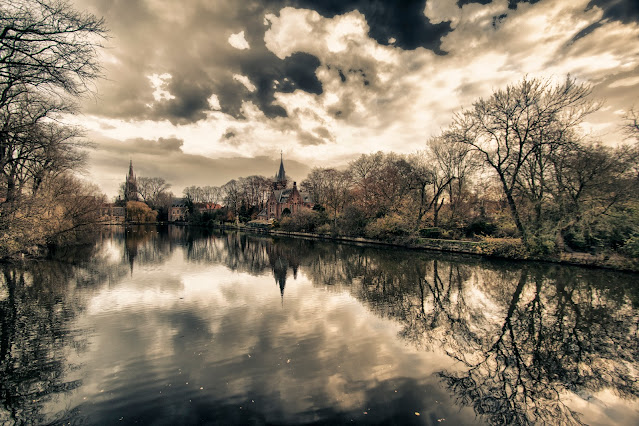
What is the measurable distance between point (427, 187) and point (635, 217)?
58.8 ft

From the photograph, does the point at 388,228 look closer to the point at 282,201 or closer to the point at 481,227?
the point at 481,227

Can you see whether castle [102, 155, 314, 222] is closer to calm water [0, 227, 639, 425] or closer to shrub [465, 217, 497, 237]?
shrub [465, 217, 497, 237]

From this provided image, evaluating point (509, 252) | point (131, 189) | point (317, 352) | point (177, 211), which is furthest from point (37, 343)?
point (177, 211)

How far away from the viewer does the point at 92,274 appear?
14.0m

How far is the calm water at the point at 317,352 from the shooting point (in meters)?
4.47

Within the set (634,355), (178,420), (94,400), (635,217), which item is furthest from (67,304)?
(635,217)

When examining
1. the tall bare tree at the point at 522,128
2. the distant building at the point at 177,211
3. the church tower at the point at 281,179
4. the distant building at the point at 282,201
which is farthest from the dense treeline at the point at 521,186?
the distant building at the point at 177,211

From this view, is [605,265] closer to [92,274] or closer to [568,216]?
[568,216]

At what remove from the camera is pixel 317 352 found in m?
6.34

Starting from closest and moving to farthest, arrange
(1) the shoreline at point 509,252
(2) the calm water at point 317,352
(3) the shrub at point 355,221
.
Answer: (2) the calm water at point 317,352 → (1) the shoreline at point 509,252 → (3) the shrub at point 355,221

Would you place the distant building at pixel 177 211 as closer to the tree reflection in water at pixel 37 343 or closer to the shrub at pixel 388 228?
the shrub at pixel 388 228

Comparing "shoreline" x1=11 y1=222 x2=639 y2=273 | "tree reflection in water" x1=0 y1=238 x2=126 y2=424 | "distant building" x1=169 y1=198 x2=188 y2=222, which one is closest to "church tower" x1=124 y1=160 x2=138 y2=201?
"distant building" x1=169 y1=198 x2=188 y2=222

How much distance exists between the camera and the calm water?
4469 millimetres

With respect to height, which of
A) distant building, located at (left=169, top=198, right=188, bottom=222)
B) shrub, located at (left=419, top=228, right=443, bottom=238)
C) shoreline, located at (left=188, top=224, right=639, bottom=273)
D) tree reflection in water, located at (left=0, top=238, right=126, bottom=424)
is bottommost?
tree reflection in water, located at (left=0, top=238, right=126, bottom=424)
